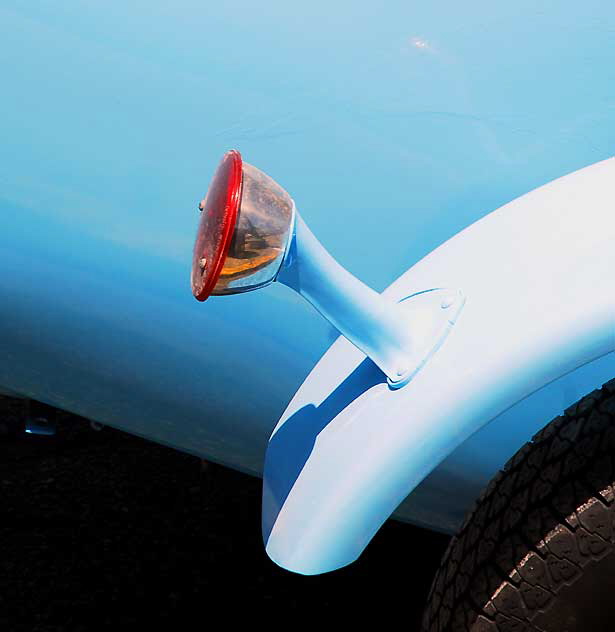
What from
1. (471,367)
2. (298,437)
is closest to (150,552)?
(298,437)

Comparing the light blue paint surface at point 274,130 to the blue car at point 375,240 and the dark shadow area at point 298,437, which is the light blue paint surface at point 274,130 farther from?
the dark shadow area at point 298,437

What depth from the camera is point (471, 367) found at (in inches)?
43.2

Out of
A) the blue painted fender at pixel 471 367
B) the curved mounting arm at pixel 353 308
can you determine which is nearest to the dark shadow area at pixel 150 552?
the blue painted fender at pixel 471 367

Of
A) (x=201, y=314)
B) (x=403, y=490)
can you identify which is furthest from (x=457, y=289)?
(x=201, y=314)

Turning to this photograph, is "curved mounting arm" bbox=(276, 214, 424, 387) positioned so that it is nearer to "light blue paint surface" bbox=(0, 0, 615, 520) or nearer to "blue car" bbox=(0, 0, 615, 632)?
"blue car" bbox=(0, 0, 615, 632)

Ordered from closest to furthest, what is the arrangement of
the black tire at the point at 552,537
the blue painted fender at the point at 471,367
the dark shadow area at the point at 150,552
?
the blue painted fender at the point at 471,367, the black tire at the point at 552,537, the dark shadow area at the point at 150,552

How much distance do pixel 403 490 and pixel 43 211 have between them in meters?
0.59

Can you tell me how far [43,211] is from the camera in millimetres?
1355

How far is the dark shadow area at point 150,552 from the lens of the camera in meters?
2.16

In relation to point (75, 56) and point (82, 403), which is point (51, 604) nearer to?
point (82, 403)

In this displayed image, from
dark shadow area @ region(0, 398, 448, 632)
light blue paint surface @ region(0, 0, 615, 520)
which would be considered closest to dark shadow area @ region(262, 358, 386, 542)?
light blue paint surface @ region(0, 0, 615, 520)

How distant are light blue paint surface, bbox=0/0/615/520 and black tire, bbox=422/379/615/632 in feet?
0.40

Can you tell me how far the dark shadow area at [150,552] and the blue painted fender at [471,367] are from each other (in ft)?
3.32

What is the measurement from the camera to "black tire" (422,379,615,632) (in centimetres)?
121
